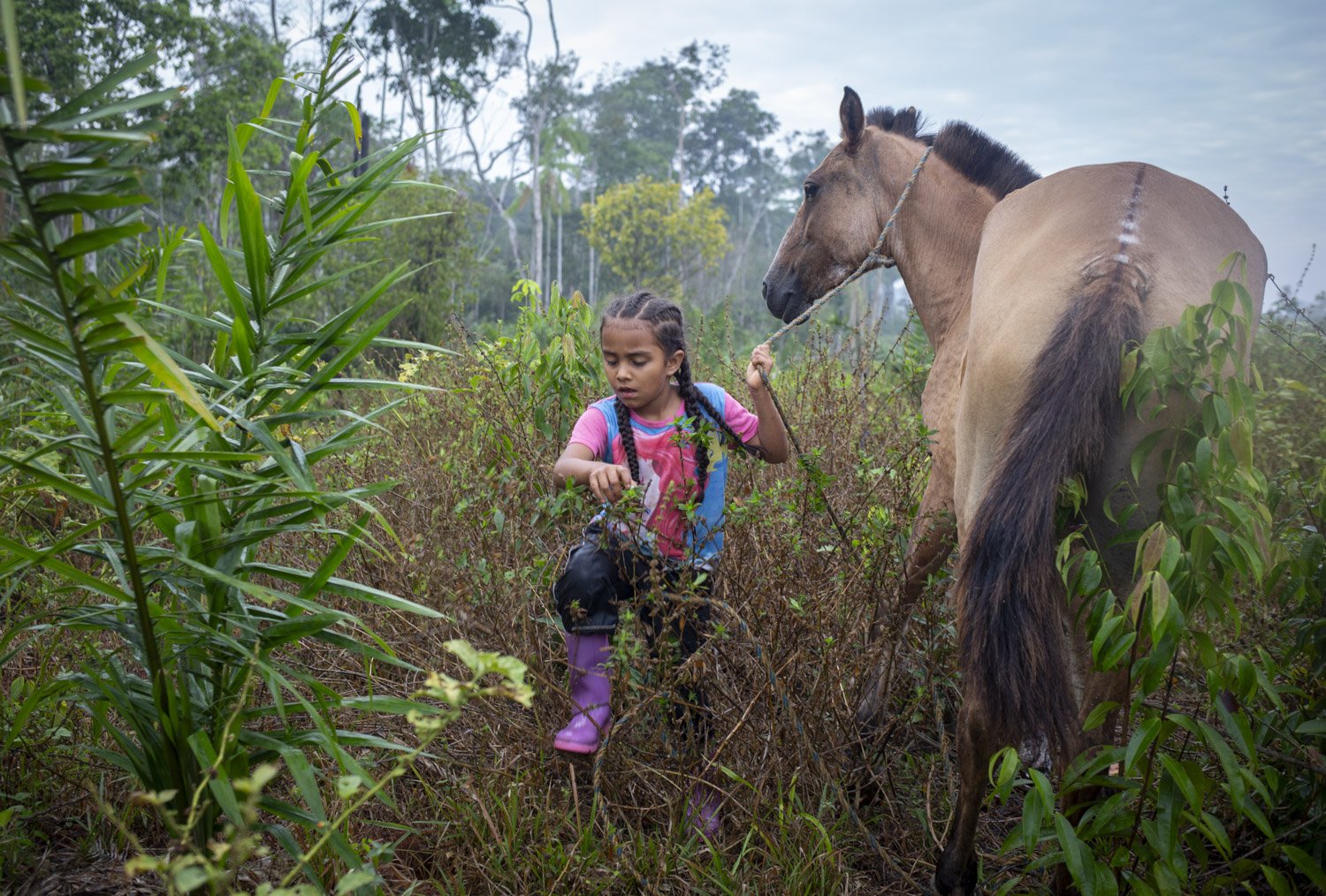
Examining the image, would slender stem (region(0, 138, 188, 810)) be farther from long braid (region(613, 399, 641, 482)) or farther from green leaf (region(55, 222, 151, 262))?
long braid (region(613, 399, 641, 482))

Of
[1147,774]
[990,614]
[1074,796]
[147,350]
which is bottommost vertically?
[1074,796]

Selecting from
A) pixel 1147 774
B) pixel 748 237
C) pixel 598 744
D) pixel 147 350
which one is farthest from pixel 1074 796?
pixel 748 237

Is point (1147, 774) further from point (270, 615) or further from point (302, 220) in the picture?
point (302, 220)

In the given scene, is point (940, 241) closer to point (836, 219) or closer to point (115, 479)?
point (836, 219)

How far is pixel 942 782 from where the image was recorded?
2.84 metres

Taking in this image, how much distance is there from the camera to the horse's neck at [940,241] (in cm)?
367

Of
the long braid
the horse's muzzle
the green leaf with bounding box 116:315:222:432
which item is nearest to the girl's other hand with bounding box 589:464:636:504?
the long braid

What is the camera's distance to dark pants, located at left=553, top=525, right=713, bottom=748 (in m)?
2.37

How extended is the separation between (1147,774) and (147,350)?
6.52ft

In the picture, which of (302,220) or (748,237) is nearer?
(302,220)

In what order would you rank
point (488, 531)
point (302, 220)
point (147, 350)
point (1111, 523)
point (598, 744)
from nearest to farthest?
1. point (147, 350)
2. point (302, 220)
3. point (1111, 523)
4. point (598, 744)
5. point (488, 531)

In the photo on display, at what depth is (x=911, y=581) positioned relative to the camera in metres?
2.95

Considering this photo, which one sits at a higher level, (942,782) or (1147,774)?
(1147,774)

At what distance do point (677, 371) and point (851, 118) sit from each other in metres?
1.88
